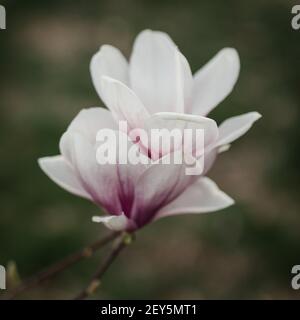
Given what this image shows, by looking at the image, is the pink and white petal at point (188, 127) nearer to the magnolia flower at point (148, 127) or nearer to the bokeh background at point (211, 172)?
the magnolia flower at point (148, 127)

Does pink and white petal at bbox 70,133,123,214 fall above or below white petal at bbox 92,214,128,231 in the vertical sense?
above

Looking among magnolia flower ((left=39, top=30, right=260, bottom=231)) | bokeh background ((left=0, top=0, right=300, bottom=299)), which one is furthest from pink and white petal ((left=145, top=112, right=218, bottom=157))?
bokeh background ((left=0, top=0, right=300, bottom=299))

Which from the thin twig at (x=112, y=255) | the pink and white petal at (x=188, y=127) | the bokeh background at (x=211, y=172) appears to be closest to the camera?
the pink and white petal at (x=188, y=127)

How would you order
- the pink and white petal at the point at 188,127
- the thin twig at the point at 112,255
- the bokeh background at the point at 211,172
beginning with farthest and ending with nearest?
1. the bokeh background at the point at 211,172
2. the thin twig at the point at 112,255
3. the pink and white petal at the point at 188,127

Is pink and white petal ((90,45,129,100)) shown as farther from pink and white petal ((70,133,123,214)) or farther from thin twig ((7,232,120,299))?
thin twig ((7,232,120,299))

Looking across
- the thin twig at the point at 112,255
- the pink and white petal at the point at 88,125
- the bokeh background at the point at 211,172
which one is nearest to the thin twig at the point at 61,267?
the thin twig at the point at 112,255

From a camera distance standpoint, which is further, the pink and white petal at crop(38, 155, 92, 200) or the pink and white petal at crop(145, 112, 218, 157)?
the pink and white petal at crop(38, 155, 92, 200)

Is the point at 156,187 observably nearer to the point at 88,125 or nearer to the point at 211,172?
the point at 88,125
